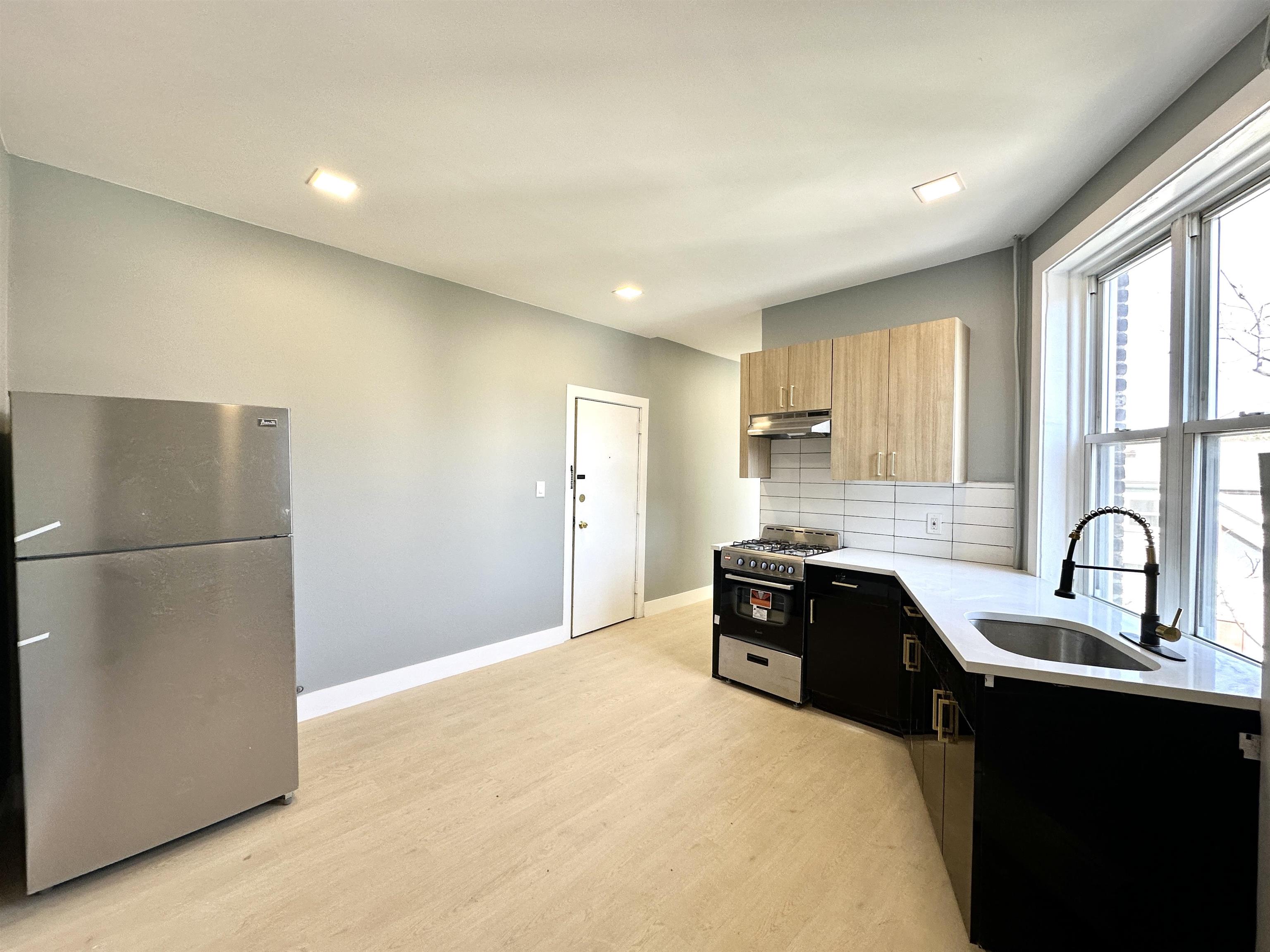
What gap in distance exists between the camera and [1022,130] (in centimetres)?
186

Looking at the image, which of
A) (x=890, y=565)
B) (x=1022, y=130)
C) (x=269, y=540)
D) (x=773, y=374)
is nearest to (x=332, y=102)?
(x=269, y=540)

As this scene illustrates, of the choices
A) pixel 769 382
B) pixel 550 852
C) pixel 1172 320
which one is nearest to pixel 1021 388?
pixel 1172 320

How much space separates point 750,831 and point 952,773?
0.78 meters

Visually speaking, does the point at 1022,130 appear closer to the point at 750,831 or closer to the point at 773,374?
the point at 773,374

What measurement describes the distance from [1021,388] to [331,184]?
350cm

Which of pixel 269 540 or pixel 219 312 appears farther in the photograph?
pixel 219 312

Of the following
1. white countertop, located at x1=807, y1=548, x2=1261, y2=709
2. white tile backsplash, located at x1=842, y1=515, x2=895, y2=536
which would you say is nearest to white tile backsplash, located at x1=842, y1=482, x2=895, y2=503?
white tile backsplash, located at x1=842, y1=515, x2=895, y2=536

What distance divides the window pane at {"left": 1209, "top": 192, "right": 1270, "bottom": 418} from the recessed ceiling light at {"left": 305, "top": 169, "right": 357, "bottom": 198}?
3222 mm

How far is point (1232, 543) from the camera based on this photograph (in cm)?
163

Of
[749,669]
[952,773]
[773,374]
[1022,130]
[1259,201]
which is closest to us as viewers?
[1259,201]

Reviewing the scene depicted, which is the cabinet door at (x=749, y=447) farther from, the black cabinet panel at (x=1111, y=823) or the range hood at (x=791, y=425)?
the black cabinet panel at (x=1111, y=823)

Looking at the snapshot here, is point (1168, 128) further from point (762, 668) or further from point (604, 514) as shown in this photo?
point (604, 514)

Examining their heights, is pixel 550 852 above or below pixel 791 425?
below

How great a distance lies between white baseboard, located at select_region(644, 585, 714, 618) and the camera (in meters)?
4.99
